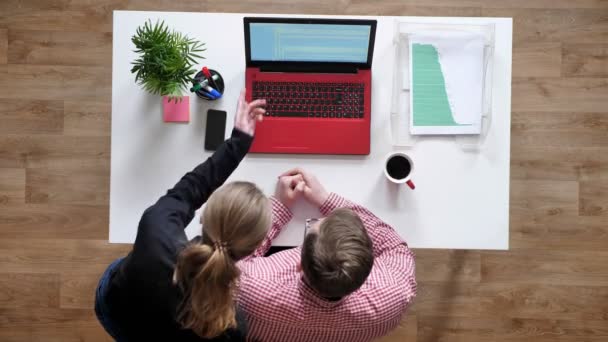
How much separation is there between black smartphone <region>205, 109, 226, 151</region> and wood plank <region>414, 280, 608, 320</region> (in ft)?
3.57

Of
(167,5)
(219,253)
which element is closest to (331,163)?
(219,253)

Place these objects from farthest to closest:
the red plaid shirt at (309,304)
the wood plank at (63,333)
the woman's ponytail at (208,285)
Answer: the wood plank at (63,333), the red plaid shirt at (309,304), the woman's ponytail at (208,285)

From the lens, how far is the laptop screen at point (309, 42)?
3.83 ft

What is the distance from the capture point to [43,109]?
1904 millimetres

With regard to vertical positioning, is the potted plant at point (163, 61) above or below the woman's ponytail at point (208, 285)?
above

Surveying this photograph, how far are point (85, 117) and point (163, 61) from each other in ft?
3.03

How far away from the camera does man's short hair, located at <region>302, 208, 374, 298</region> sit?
952 mm

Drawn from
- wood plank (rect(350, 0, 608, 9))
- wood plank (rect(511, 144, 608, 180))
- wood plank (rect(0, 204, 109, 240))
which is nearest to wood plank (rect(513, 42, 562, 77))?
wood plank (rect(350, 0, 608, 9))

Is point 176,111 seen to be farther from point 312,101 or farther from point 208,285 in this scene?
point 208,285

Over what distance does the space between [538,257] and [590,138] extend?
547mm

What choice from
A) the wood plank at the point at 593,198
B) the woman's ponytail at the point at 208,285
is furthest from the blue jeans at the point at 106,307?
the wood plank at the point at 593,198

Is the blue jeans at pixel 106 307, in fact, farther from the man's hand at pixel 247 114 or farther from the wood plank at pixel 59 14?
the wood plank at pixel 59 14

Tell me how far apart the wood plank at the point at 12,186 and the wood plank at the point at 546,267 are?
76.1 inches

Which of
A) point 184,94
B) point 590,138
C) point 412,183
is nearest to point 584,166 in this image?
point 590,138
